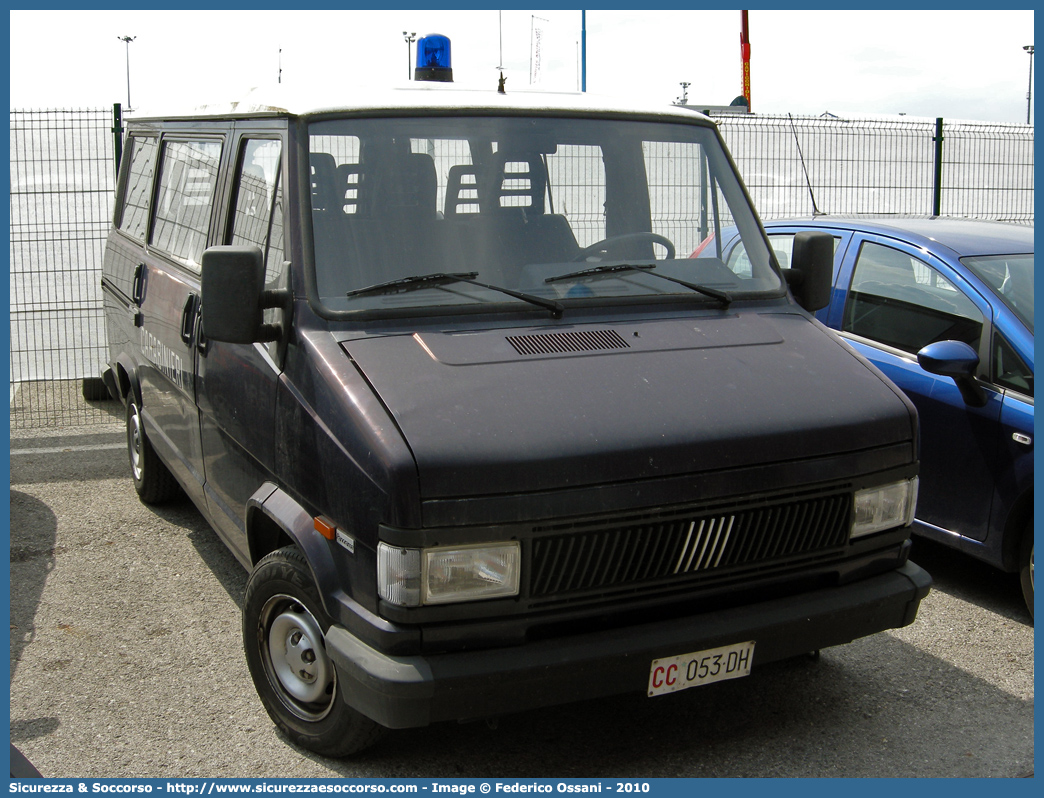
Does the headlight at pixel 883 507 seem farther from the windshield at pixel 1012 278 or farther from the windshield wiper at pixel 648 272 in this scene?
the windshield at pixel 1012 278

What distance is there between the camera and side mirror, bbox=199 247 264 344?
3578 millimetres

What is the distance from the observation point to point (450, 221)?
3936 millimetres

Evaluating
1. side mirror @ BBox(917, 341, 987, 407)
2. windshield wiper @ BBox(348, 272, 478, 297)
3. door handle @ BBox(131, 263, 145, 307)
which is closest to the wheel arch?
windshield wiper @ BBox(348, 272, 478, 297)

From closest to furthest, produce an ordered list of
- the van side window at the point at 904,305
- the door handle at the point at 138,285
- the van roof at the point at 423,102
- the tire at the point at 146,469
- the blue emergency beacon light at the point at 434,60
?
the van roof at the point at 423,102
the van side window at the point at 904,305
the blue emergency beacon light at the point at 434,60
the door handle at the point at 138,285
the tire at the point at 146,469

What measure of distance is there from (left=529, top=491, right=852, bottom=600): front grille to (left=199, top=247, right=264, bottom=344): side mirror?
135 centimetres

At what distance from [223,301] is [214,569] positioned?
236cm

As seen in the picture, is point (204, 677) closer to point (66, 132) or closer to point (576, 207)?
point (576, 207)

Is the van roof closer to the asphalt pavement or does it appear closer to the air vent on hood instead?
the air vent on hood

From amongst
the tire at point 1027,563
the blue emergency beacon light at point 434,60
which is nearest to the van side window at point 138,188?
the blue emergency beacon light at point 434,60

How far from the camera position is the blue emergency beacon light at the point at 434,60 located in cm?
553

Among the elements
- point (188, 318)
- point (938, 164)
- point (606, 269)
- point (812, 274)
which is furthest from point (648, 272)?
point (938, 164)

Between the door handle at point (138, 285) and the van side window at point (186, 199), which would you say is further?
the door handle at point (138, 285)

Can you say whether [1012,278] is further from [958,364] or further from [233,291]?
[233,291]

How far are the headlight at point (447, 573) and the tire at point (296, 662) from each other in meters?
0.43
